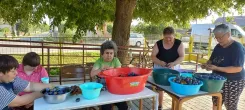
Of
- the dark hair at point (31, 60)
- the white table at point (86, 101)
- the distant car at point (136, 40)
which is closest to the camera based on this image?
the white table at point (86, 101)

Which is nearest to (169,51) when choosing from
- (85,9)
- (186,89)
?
(186,89)

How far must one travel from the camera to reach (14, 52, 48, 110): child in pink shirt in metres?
2.42

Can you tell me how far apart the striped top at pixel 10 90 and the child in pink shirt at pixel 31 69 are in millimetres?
444

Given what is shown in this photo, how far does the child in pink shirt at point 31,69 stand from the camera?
2.42 meters

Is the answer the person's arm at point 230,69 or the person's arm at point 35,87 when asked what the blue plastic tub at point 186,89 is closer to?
the person's arm at point 230,69

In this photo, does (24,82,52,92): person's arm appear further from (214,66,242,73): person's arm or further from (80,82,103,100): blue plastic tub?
(214,66,242,73): person's arm

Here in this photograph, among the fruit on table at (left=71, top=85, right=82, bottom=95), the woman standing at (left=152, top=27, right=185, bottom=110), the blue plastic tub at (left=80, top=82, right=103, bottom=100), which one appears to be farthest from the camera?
the woman standing at (left=152, top=27, right=185, bottom=110)

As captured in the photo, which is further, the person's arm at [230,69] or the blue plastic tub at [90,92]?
the person's arm at [230,69]

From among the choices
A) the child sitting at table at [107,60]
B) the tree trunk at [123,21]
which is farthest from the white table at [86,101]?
the tree trunk at [123,21]

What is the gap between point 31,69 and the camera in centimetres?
252

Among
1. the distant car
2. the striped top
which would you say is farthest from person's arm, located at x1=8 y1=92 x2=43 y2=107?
the distant car

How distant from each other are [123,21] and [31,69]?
111 inches

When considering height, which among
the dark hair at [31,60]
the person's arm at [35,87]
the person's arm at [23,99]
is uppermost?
the dark hair at [31,60]

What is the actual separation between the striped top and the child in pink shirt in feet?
1.46
